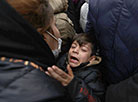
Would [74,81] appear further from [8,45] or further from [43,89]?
[8,45]

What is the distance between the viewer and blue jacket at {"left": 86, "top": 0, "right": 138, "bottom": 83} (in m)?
0.92

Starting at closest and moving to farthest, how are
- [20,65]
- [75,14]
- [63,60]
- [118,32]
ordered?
[20,65] → [118,32] → [63,60] → [75,14]

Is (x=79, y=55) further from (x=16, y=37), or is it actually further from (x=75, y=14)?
(x=75, y=14)

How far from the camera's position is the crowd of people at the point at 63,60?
2.15 feet

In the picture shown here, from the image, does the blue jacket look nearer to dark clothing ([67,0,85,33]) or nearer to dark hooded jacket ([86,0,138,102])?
dark hooded jacket ([86,0,138,102])

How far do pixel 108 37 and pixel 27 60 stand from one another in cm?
62

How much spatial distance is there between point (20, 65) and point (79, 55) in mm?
896

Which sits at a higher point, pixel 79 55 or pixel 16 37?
pixel 16 37

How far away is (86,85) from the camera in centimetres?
128

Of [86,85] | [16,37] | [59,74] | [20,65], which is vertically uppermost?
[16,37]

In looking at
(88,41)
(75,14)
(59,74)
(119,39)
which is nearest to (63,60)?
(88,41)

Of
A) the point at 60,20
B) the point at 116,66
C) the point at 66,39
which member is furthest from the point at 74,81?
the point at 60,20

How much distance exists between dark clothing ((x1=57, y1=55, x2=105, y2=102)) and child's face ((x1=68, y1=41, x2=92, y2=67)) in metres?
0.07

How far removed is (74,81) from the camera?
42.6 inches
